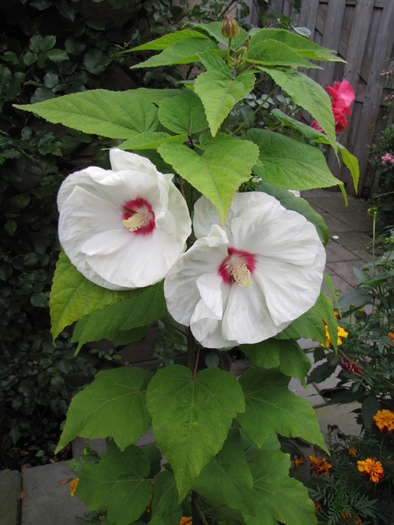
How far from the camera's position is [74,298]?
Result: 0.73 metres

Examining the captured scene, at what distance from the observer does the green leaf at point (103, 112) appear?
0.79 metres

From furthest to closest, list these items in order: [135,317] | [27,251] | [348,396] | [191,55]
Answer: [27,251] < [348,396] < [135,317] < [191,55]

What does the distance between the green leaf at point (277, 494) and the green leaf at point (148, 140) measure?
34.0 inches

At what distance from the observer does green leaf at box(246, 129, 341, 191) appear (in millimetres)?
819

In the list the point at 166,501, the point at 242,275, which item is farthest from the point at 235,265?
the point at 166,501

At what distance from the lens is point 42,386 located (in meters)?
2.01

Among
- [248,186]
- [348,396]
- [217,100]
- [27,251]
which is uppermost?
[217,100]

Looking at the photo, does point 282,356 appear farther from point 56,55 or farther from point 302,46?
point 56,55

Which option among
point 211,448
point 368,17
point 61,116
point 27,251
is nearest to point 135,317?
point 211,448

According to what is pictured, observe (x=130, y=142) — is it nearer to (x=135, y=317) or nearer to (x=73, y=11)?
(x=135, y=317)

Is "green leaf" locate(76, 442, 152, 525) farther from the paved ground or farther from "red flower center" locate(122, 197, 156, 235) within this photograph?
"red flower center" locate(122, 197, 156, 235)

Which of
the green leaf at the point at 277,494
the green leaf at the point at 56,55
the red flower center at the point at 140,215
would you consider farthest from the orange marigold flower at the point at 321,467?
the green leaf at the point at 56,55

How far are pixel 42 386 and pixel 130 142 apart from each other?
1551 mm

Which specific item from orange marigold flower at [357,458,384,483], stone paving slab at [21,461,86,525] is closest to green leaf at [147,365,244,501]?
orange marigold flower at [357,458,384,483]
